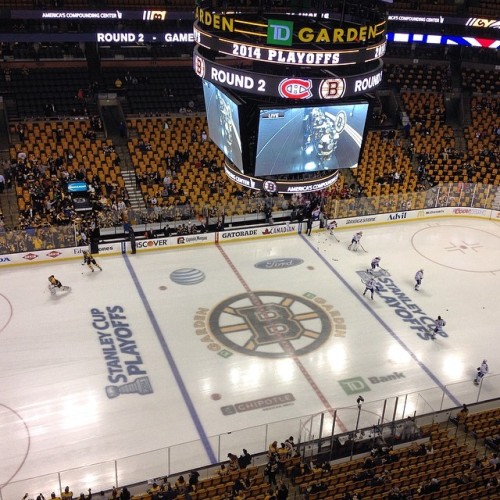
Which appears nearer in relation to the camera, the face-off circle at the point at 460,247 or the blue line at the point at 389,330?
the blue line at the point at 389,330

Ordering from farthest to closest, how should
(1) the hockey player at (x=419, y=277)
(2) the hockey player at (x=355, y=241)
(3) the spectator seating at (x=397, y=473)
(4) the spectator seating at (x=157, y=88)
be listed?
(4) the spectator seating at (x=157, y=88) < (2) the hockey player at (x=355, y=241) < (1) the hockey player at (x=419, y=277) < (3) the spectator seating at (x=397, y=473)

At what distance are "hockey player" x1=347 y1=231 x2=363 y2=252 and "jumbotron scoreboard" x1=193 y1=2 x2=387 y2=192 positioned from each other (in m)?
6.45

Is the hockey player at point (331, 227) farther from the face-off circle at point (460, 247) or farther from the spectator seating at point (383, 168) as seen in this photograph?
the face-off circle at point (460, 247)

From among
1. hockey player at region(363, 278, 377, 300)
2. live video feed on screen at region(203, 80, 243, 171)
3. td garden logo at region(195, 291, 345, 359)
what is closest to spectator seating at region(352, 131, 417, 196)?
hockey player at region(363, 278, 377, 300)

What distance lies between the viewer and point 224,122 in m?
25.9

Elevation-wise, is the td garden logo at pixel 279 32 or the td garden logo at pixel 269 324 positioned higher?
the td garden logo at pixel 279 32

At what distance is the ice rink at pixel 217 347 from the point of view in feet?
66.9

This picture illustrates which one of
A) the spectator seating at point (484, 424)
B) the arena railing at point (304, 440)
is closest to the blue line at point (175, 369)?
the arena railing at point (304, 440)

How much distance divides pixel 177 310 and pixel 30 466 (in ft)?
32.7

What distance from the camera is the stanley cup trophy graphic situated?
22.6 metres

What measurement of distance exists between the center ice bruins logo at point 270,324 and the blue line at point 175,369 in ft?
7.23

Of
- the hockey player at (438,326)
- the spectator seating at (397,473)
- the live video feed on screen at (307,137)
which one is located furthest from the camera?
the hockey player at (438,326)

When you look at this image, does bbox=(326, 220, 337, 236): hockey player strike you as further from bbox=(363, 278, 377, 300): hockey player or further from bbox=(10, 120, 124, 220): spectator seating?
bbox=(10, 120, 124, 220): spectator seating

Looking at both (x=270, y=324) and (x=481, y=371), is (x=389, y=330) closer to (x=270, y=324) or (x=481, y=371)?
(x=481, y=371)
